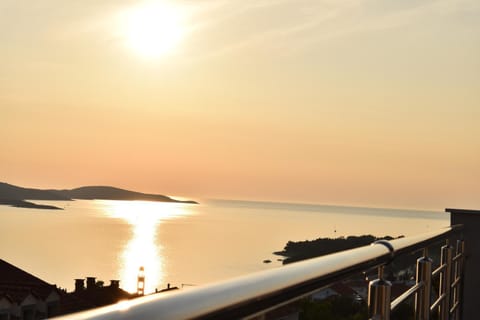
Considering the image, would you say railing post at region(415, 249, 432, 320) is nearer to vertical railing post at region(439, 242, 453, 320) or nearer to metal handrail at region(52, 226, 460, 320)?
vertical railing post at region(439, 242, 453, 320)

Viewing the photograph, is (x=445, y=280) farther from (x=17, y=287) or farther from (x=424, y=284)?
(x=17, y=287)

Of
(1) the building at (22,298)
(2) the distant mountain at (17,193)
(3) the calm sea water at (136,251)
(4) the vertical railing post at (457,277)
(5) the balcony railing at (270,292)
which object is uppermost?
(2) the distant mountain at (17,193)

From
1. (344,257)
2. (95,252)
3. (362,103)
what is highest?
(362,103)

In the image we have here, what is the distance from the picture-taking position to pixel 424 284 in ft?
8.54

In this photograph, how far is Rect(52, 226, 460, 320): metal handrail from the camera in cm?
73

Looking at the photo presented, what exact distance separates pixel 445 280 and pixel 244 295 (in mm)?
2818

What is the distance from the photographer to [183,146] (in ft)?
292

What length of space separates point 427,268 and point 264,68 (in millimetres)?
39631

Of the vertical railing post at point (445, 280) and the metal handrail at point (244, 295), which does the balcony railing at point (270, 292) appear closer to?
the metal handrail at point (244, 295)

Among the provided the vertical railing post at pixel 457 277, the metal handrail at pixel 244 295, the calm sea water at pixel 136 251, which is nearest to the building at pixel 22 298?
the vertical railing post at pixel 457 277

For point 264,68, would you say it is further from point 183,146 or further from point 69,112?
point 183,146

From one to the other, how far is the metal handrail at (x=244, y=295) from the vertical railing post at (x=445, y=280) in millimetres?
2056

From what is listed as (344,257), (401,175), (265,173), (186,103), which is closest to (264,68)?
(186,103)

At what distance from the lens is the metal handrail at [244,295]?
0.73 meters
